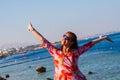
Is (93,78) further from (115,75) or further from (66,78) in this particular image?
(66,78)

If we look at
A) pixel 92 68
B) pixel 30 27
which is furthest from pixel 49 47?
pixel 92 68

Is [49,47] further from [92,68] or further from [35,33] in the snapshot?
[92,68]

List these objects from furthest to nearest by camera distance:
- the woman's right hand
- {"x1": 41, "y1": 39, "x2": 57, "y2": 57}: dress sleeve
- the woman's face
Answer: the woman's right hand → {"x1": 41, "y1": 39, "x2": 57, "y2": 57}: dress sleeve → the woman's face

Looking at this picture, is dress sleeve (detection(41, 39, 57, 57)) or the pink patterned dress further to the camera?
dress sleeve (detection(41, 39, 57, 57))

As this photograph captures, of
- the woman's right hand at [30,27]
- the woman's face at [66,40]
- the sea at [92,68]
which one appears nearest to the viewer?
the woman's face at [66,40]

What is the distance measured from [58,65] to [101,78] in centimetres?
2783

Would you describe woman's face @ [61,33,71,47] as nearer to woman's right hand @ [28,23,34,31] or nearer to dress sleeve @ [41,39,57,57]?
dress sleeve @ [41,39,57,57]

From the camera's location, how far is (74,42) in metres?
7.20

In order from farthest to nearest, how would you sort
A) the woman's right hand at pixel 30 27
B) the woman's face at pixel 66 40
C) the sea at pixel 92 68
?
the sea at pixel 92 68, the woman's right hand at pixel 30 27, the woman's face at pixel 66 40

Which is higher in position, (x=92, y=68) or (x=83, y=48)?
(x=83, y=48)

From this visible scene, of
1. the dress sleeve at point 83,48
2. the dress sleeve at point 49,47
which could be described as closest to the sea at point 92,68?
the dress sleeve at point 83,48

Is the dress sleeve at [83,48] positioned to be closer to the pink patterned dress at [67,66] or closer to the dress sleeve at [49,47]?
the pink patterned dress at [67,66]

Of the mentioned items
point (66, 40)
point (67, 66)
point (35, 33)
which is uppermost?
point (35, 33)

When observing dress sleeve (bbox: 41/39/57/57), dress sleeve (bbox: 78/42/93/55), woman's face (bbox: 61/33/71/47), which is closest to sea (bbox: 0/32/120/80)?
dress sleeve (bbox: 78/42/93/55)
